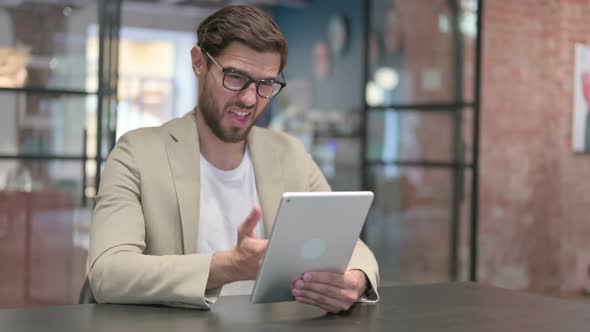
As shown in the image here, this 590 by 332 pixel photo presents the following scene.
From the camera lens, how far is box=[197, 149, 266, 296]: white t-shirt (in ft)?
7.06

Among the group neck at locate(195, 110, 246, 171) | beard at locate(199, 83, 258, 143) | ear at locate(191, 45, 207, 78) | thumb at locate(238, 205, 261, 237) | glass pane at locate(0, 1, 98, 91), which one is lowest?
thumb at locate(238, 205, 261, 237)

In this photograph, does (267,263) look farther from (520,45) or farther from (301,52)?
(301,52)

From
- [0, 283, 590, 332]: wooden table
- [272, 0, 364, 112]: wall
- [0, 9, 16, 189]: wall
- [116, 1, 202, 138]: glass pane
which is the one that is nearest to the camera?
[0, 283, 590, 332]: wooden table

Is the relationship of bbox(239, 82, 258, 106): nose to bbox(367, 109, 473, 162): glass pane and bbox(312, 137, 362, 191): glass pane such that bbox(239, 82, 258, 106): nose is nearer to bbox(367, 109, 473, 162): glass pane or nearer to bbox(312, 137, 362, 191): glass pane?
bbox(367, 109, 473, 162): glass pane

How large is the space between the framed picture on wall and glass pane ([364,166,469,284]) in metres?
1.61

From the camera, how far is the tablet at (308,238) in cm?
154

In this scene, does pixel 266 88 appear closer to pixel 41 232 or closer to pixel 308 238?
pixel 308 238

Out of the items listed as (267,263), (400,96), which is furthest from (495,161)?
(267,263)

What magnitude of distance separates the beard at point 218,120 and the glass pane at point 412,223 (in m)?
3.57

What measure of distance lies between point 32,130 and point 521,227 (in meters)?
3.74

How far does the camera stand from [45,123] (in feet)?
15.3

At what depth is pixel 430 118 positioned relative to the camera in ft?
18.9

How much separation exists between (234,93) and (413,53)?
4087 millimetres

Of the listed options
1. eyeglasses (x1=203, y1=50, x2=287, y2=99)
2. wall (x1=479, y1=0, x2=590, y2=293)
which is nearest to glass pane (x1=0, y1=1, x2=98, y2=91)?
eyeglasses (x1=203, y1=50, x2=287, y2=99)
